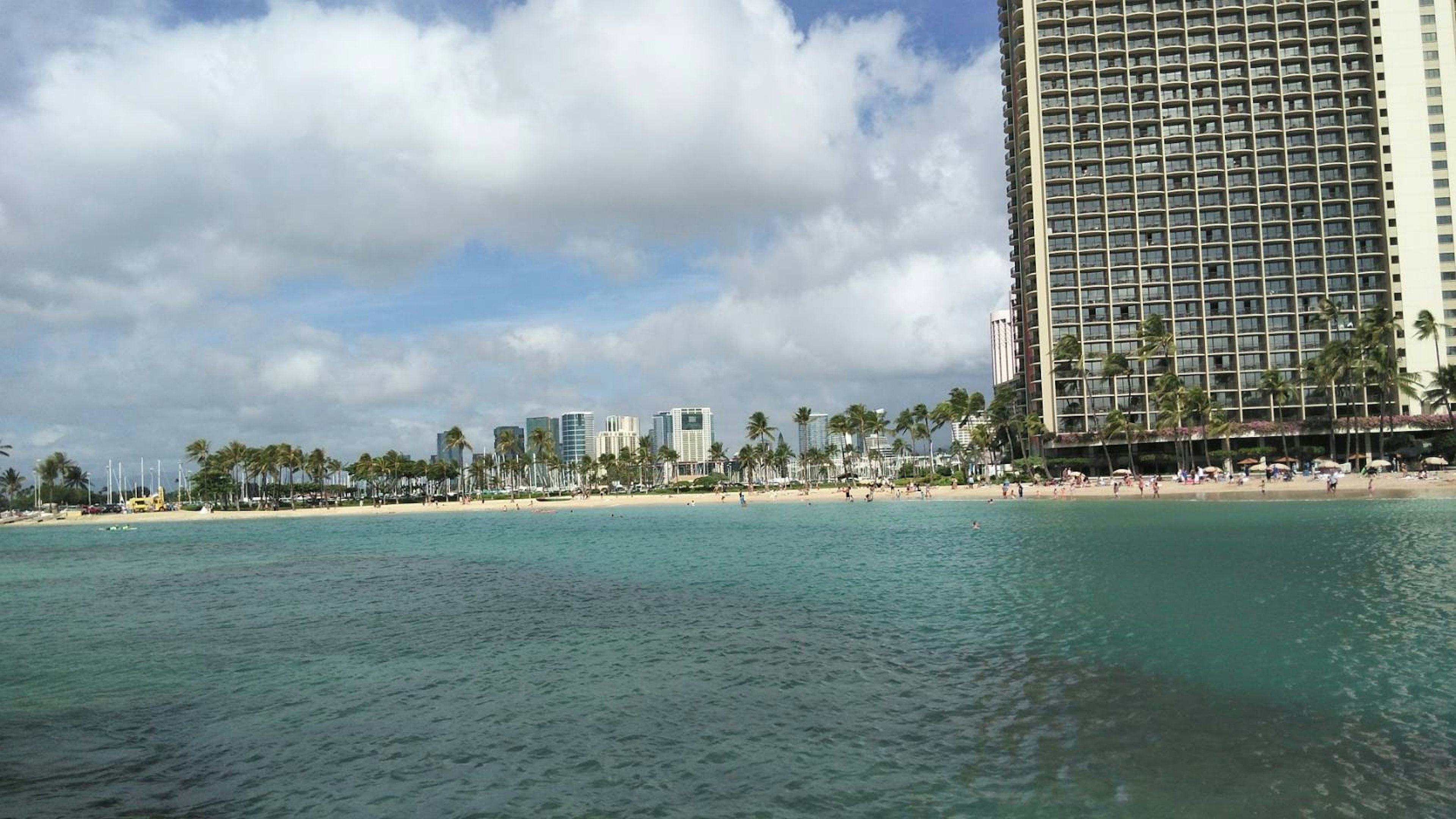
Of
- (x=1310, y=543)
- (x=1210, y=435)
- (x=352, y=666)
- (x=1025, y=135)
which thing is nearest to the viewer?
(x=352, y=666)

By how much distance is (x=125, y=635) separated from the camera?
28594 mm

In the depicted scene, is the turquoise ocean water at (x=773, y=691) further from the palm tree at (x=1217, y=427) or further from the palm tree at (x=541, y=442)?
the palm tree at (x=541, y=442)

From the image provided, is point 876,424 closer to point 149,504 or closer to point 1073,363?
point 1073,363

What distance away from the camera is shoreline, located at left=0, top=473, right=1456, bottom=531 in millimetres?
71938

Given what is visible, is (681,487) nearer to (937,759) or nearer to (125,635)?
(125,635)

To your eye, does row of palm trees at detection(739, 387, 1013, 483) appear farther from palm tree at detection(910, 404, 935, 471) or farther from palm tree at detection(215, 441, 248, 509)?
palm tree at detection(215, 441, 248, 509)

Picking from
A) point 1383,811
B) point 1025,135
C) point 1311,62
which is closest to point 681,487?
point 1025,135

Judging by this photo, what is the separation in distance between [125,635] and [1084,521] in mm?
52904

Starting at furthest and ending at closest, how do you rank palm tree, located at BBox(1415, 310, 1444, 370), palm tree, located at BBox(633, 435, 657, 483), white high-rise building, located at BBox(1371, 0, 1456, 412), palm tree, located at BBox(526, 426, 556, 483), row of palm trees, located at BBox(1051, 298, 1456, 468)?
palm tree, located at BBox(633, 435, 657, 483) < palm tree, located at BBox(526, 426, 556, 483) < white high-rise building, located at BBox(1371, 0, 1456, 412) < palm tree, located at BBox(1415, 310, 1444, 370) < row of palm trees, located at BBox(1051, 298, 1456, 468)

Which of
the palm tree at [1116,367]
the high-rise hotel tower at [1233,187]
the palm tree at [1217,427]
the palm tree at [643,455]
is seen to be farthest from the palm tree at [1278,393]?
the palm tree at [643,455]

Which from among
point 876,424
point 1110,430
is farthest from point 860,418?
point 1110,430

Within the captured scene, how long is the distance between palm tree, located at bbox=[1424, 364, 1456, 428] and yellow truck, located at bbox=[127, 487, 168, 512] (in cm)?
19309

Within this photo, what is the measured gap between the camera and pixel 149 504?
166 m

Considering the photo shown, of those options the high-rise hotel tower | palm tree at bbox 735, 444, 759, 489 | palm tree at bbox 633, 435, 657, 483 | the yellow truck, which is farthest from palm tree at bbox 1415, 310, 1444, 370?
the yellow truck
